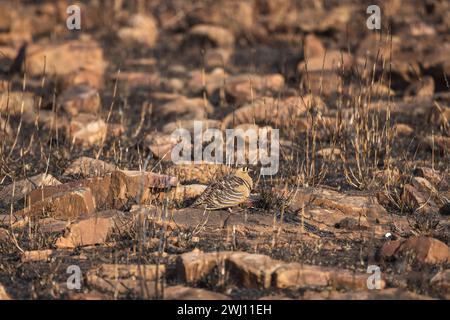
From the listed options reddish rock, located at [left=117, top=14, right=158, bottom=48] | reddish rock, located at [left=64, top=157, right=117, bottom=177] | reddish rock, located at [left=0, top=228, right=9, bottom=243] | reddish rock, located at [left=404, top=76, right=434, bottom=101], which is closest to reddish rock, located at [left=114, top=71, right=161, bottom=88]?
reddish rock, located at [left=117, top=14, right=158, bottom=48]

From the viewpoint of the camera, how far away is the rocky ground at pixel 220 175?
172 inches

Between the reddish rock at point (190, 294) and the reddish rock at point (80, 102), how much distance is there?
4374 mm

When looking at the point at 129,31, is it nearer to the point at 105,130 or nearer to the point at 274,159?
the point at 105,130

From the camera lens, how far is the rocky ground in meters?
4.38

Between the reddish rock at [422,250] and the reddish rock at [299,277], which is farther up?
the reddish rock at [422,250]

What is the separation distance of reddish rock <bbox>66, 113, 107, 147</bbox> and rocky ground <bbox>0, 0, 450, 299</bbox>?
2 cm

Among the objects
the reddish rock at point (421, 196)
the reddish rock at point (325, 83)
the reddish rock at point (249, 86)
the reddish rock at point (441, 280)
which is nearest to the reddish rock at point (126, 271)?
the reddish rock at point (441, 280)

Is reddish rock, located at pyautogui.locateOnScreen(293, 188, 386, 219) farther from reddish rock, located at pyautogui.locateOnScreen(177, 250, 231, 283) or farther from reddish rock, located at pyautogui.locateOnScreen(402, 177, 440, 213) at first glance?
reddish rock, located at pyautogui.locateOnScreen(177, 250, 231, 283)

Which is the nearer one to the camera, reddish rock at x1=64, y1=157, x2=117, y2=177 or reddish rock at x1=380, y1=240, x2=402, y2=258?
reddish rock at x1=380, y1=240, x2=402, y2=258

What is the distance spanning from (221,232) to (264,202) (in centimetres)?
50

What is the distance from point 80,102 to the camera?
8.55 m

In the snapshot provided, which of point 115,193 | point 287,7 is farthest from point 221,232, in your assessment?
point 287,7

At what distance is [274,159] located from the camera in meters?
6.68

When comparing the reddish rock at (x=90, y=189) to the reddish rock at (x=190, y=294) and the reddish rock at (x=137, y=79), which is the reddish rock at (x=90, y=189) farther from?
the reddish rock at (x=137, y=79)
